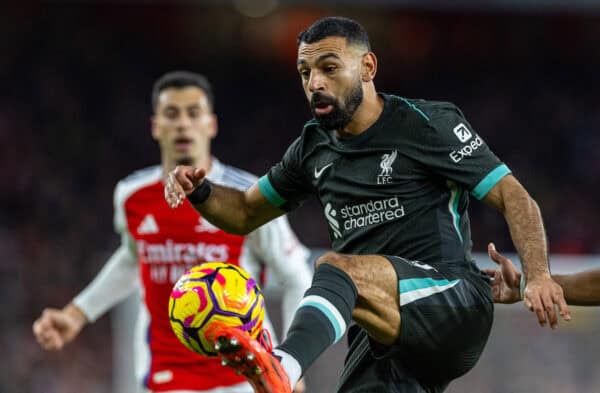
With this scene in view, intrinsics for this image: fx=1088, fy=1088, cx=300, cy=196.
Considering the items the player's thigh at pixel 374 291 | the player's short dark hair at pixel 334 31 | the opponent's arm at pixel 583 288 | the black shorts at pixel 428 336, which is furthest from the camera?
the opponent's arm at pixel 583 288

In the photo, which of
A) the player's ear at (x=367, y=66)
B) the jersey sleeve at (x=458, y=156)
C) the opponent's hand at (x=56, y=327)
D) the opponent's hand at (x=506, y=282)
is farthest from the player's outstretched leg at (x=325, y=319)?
the opponent's hand at (x=56, y=327)

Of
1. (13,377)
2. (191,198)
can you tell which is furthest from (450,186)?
(13,377)

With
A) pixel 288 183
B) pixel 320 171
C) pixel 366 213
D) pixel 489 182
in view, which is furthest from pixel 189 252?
pixel 489 182

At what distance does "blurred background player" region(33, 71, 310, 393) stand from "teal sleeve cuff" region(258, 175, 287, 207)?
91 cm

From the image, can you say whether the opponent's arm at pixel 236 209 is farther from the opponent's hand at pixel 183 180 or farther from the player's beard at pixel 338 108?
the player's beard at pixel 338 108

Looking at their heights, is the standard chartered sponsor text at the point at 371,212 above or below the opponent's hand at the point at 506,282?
above

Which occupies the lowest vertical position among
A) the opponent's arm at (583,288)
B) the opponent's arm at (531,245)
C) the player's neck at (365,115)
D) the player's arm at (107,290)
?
the player's arm at (107,290)

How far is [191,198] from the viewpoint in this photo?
189 inches

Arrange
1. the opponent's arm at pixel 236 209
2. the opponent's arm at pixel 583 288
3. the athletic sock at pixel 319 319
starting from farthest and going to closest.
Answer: the opponent's arm at pixel 236 209 < the opponent's arm at pixel 583 288 < the athletic sock at pixel 319 319

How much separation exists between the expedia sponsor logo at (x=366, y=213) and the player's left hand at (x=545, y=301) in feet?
2.20

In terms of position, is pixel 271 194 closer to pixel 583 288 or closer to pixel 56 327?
Answer: pixel 583 288

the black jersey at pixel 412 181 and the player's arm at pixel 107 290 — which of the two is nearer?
the black jersey at pixel 412 181

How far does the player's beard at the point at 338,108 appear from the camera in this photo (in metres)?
4.27

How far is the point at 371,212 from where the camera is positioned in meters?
4.31
